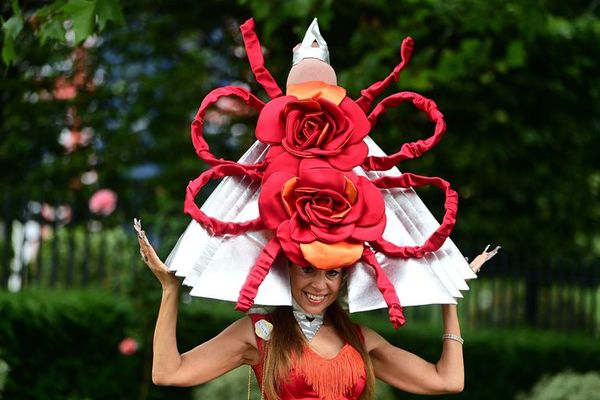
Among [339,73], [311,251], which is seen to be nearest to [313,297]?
[311,251]

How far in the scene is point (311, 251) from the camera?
13.8ft

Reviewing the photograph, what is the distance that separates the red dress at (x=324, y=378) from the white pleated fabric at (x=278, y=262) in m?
0.20

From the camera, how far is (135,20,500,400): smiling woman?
4238 mm

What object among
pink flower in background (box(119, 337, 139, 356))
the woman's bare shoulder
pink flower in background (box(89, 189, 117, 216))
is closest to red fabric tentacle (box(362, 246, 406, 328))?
the woman's bare shoulder

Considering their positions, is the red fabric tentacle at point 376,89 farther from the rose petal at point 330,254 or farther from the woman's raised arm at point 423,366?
the woman's raised arm at point 423,366

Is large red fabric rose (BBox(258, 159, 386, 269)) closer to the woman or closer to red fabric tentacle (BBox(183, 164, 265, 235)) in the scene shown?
red fabric tentacle (BBox(183, 164, 265, 235))

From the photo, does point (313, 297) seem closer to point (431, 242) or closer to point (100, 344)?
point (431, 242)

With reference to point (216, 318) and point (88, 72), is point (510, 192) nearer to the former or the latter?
point (216, 318)

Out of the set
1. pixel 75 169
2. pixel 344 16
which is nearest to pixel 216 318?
pixel 75 169

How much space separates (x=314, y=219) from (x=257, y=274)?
27 cm

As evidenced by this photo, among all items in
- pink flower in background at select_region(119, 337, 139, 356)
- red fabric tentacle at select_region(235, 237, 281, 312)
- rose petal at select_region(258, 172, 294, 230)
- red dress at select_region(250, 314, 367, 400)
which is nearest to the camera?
red fabric tentacle at select_region(235, 237, 281, 312)

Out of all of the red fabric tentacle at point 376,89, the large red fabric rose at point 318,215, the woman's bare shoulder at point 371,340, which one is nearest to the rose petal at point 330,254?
the large red fabric rose at point 318,215

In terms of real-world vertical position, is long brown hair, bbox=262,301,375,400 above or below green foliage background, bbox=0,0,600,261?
above

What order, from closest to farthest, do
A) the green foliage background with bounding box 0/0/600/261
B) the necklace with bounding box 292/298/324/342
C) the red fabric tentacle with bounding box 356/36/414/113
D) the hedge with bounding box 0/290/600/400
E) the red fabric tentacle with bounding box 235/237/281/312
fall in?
the red fabric tentacle with bounding box 235/237/281/312
the necklace with bounding box 292/298/324/342
the red fabric tentacle with bounding box 356/36/414/113
the hedge with bounding box 0/290/600/400
the green foliage background with bounding box 0/0/600/261
